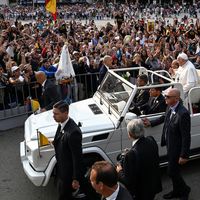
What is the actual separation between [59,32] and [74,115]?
53.6ft

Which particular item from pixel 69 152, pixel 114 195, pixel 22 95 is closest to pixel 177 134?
pixel 69 152

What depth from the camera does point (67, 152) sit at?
4.29m

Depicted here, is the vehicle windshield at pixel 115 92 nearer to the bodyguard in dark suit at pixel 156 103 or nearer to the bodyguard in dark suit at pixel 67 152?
the bodyguard in dark suit at pixel 156 103

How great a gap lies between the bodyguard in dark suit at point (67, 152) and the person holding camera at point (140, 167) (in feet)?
1.69

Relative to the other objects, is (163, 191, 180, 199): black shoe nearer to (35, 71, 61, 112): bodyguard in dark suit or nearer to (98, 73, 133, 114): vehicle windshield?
(98, 73, 133, 114): vehicle windshield

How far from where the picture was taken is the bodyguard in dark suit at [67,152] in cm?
419

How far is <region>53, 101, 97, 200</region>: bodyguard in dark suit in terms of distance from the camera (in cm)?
419

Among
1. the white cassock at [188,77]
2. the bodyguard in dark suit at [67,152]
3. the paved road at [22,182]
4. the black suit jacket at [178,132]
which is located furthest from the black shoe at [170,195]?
the white cassock at [188,77]

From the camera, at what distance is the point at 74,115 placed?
6074 millimetres

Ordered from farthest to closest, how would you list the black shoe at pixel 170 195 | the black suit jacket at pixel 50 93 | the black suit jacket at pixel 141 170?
the black suit jacket at pixel 50 93 → the black shoe at pixel 170 195 → the black suit jacket at pixel 141 170

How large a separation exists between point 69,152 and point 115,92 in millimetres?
2047

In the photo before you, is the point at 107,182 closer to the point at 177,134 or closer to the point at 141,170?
the point at 141,170

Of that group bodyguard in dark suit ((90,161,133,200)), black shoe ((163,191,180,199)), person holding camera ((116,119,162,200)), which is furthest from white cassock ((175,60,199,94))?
bodyguard in dark suit ((90,161,133,200))

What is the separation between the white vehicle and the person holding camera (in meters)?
Result: 1.36
